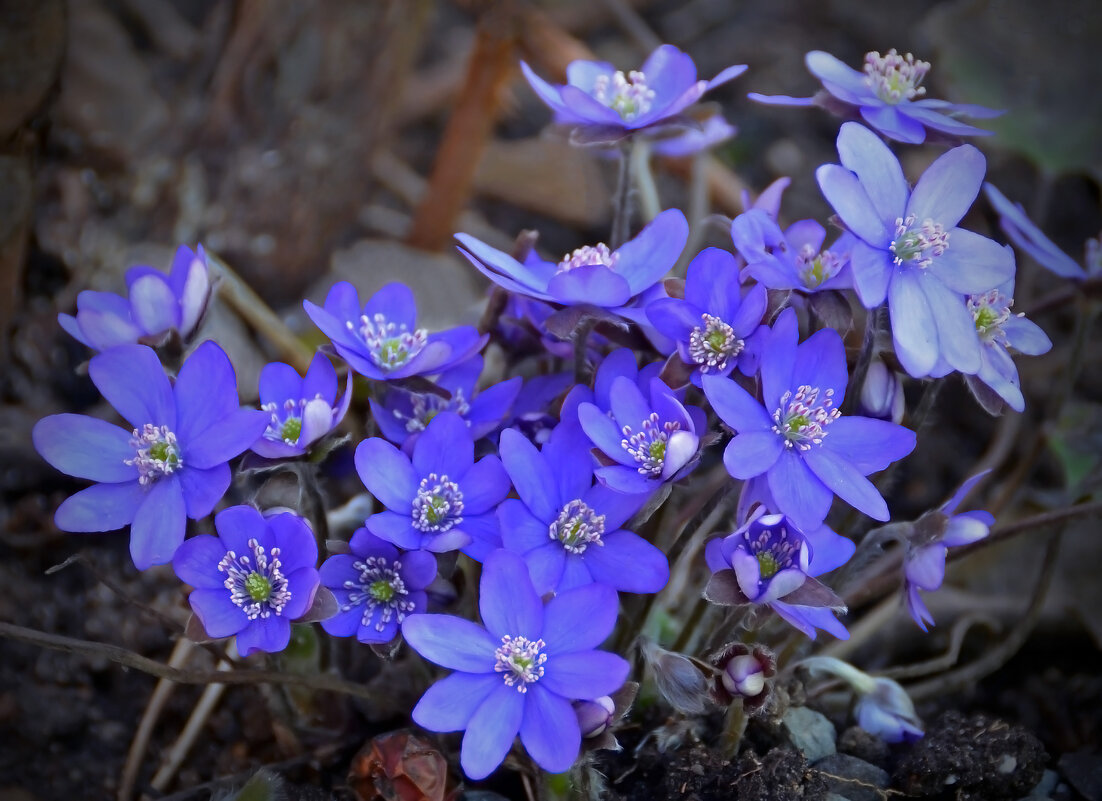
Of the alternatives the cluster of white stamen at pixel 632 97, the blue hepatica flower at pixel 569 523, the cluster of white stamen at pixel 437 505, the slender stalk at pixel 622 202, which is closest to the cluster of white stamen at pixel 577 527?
the blue hepatica flower at pixel 569 523

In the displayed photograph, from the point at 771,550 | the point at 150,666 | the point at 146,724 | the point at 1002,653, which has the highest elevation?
the point at 771,550

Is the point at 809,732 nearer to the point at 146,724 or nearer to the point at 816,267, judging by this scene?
the point at 816,267

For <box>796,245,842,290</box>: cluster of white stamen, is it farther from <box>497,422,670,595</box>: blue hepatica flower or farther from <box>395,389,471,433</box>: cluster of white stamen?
<box>395,389,471,433</box>: cluster of white stamen

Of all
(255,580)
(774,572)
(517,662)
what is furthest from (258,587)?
(774,572)

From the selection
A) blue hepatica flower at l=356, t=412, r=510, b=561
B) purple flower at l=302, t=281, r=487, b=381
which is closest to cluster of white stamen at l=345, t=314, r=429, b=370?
purple flower at l=302, t=281, r=487, b=381

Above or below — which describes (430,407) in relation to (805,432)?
below
